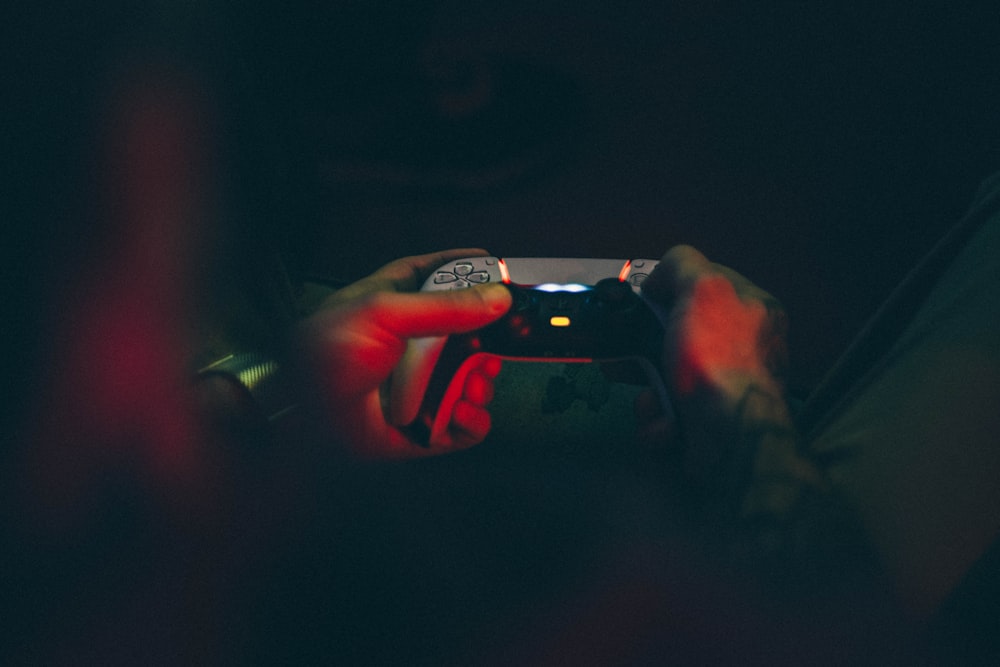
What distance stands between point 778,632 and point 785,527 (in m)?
0.10

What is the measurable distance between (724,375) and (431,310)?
339 millimetres

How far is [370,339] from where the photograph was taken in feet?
1.89

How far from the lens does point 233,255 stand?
2.49 ft

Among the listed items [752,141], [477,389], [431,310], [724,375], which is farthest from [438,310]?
[752,141]

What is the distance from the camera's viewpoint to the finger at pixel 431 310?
22.3 inches

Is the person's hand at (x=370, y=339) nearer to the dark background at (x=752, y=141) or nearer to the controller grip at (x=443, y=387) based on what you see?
the controller grip at (x=443, y=387)

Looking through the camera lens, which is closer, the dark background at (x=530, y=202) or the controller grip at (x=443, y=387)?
the dark background at (x=530, y=202)

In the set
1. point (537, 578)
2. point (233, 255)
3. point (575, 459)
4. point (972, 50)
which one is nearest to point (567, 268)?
point (575, 459)

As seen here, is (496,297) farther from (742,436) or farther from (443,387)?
(742,436)

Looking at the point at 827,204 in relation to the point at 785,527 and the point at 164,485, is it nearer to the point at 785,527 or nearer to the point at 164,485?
the point at 785,527

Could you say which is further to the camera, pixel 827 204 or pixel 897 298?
pixel 827 204

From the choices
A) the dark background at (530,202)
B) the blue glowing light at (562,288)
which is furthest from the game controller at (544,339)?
the dark background at (530,202)

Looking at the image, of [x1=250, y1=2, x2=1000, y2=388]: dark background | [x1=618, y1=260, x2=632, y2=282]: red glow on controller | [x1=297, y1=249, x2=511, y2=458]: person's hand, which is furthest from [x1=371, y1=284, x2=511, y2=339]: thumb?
A: [x1=250, y1=2, x2=1000, y2=388]: dark background

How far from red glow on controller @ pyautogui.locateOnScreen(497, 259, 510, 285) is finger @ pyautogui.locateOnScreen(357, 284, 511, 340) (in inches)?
2.9
